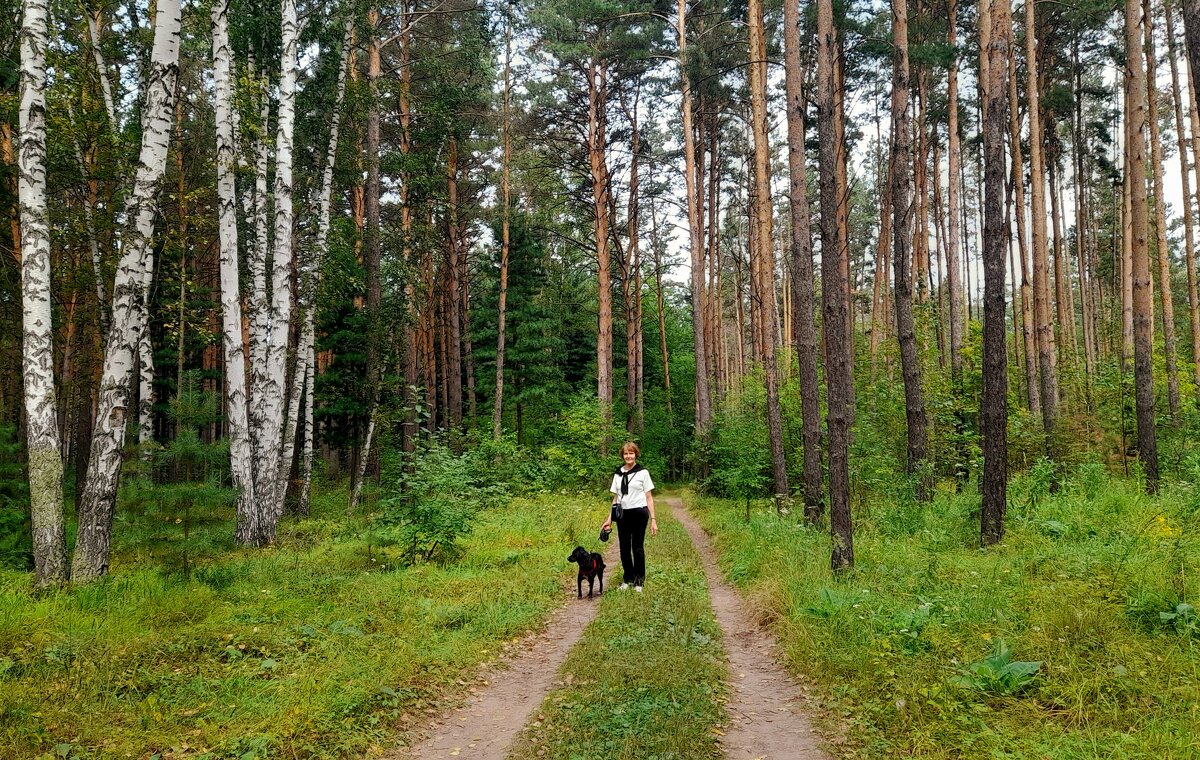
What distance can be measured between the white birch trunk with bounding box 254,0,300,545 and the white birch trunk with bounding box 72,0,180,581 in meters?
3.96

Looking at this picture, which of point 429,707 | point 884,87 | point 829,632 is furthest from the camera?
point 884,87

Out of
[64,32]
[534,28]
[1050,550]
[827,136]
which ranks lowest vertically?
[1050,550]

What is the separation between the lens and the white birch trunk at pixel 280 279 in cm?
1095

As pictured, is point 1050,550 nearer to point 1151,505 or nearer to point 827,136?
point 1151,505

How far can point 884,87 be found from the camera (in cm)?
2552

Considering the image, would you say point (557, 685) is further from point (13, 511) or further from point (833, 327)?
point (13, 511)

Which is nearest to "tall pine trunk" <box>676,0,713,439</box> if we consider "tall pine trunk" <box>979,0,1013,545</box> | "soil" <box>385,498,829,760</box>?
"tall pine trunk" <box>979,0,1013,545</box>

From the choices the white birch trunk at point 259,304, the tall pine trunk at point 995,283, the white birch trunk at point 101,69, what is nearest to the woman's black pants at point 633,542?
the tall pine trunk at point 995,283

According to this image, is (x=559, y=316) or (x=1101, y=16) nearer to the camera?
(x=1101, y=16)

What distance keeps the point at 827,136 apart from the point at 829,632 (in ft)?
18.9

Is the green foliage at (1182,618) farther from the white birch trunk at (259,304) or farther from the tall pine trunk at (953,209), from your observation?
the tall pine trunk at (953,209)

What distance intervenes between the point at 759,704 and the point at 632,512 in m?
3.25

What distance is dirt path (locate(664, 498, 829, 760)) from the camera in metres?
3.90

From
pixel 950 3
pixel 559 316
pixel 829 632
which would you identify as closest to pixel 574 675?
pixel 829 632
